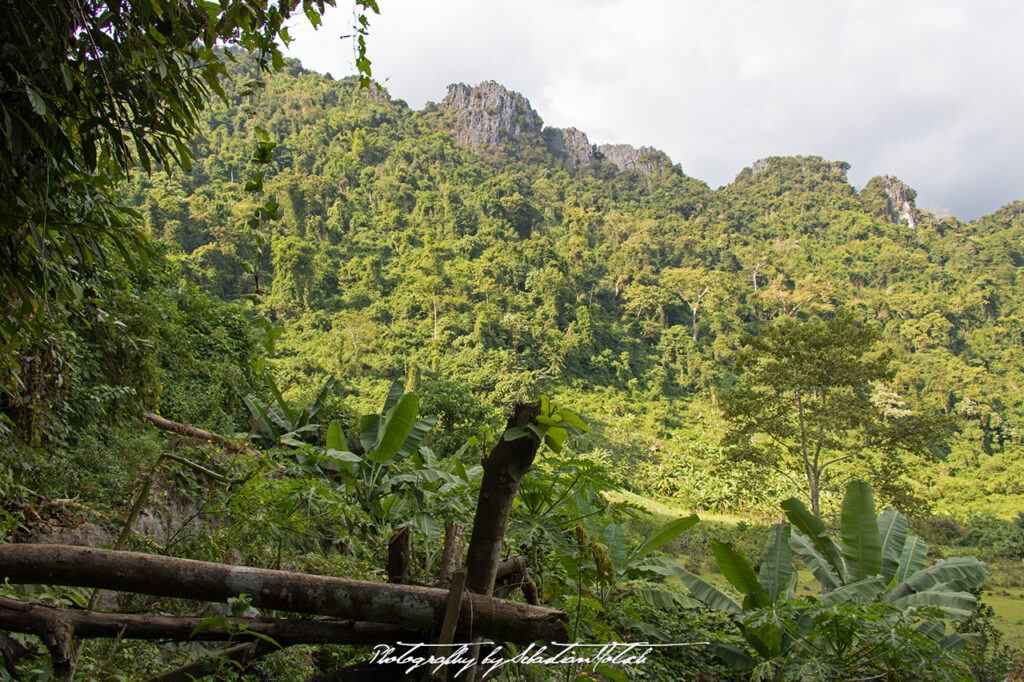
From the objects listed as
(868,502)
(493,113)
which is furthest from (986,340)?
(493,113)

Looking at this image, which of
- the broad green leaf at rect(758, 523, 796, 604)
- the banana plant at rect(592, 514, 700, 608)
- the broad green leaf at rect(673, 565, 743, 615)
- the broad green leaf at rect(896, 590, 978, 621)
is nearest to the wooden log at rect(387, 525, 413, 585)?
the banana plant at rect(592, 514, 700, 608)

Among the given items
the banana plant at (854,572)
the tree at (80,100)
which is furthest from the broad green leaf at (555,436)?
the banana plant at (854,572)

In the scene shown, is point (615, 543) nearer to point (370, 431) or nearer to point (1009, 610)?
point (370, 431)

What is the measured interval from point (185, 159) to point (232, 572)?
3.58 feet

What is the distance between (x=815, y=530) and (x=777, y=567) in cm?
50

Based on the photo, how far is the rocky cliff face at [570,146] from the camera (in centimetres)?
6744

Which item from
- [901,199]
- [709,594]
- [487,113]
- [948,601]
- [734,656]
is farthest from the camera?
[487,113]

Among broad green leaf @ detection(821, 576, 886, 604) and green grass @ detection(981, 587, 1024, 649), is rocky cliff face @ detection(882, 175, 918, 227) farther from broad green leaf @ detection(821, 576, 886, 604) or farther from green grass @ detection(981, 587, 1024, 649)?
broad green leaf @ detection(821, 576, 886, 604)

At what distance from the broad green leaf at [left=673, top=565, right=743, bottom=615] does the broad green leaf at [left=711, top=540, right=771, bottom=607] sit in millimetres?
333

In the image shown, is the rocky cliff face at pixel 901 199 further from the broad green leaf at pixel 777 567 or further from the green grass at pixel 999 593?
the broad green leaf at pixel 777 567

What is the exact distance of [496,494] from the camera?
4.51 feet

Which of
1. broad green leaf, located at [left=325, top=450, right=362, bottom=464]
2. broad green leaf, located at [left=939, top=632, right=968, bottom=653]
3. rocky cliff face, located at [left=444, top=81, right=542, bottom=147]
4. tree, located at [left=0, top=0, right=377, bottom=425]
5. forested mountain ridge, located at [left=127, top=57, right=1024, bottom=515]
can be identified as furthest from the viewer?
rocky cliff face, located at [left=444, top=81, right=542, bottom=147]

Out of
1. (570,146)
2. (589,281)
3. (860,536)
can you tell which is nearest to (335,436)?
(860,536)

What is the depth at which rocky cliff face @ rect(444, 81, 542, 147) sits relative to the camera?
62.0m
